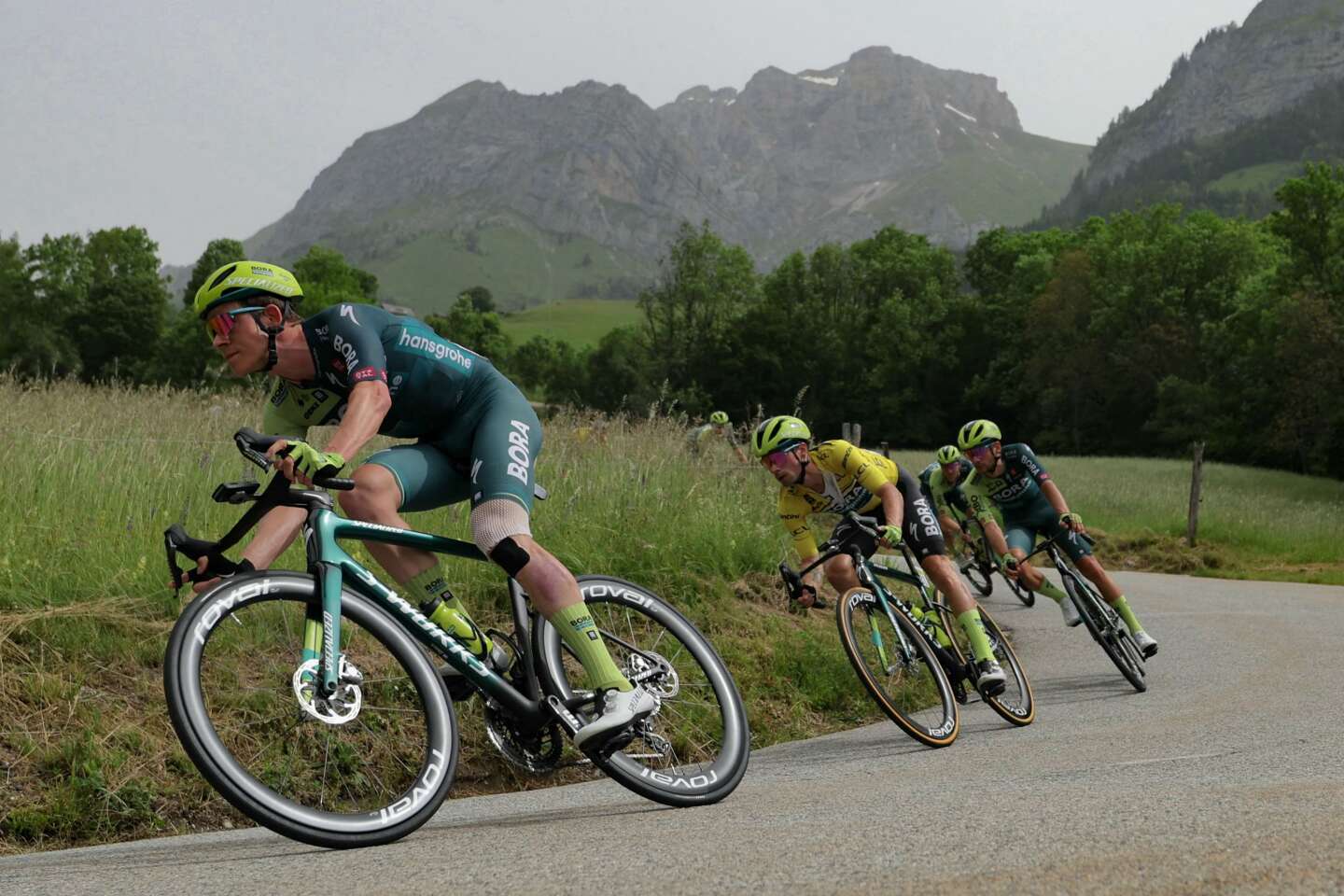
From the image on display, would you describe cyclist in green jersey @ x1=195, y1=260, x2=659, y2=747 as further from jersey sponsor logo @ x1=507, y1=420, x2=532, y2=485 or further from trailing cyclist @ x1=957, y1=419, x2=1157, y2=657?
trailing cyclist @ x1=957, y1=419, x2=1157, y2=657

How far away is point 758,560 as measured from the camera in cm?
1088

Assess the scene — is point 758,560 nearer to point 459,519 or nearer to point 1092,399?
point 459,519

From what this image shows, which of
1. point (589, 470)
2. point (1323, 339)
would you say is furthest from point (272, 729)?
point (1323, 339)

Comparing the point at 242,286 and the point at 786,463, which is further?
the point at 786,463

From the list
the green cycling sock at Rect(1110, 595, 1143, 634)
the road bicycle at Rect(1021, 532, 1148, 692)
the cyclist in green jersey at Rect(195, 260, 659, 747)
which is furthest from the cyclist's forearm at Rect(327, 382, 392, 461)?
the green cycling sock at Rect(1110, 595, 1143, 634)

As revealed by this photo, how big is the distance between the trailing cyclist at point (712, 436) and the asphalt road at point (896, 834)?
6479 millimetres

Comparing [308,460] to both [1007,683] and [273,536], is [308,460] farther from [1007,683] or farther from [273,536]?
[1007,683]

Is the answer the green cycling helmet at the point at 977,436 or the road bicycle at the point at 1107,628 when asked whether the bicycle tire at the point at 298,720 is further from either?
the green cycling helmet at the point at 977,436

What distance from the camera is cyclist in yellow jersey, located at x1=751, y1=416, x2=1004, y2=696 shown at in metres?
7.94

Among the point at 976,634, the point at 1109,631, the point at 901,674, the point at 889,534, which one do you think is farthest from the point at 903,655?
the point at 1109,631

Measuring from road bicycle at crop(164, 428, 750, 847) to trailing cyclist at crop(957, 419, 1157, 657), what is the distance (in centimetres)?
643

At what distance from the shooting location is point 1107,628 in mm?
9875

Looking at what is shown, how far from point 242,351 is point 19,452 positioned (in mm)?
4462

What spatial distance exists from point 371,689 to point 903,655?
3.68m
